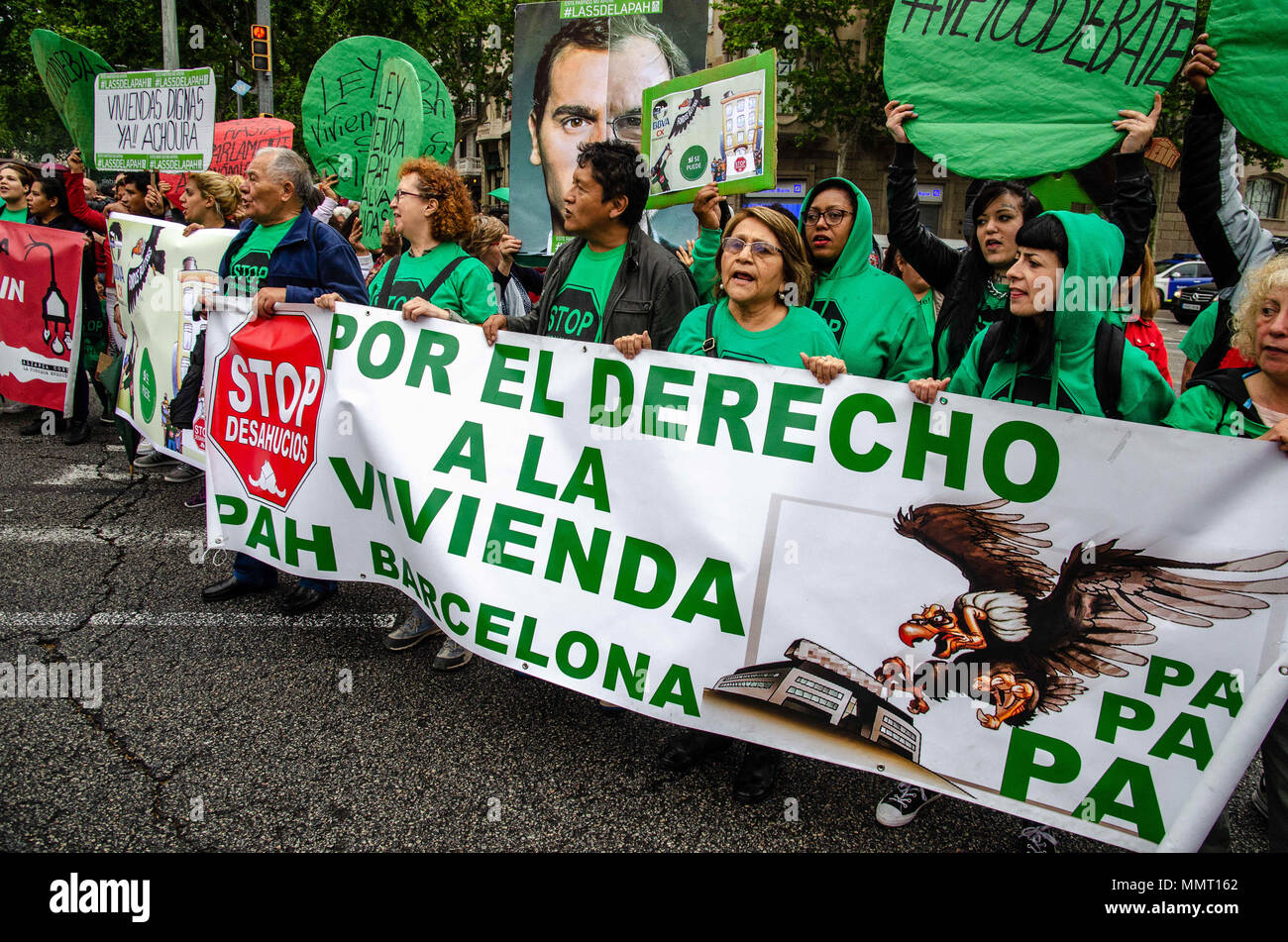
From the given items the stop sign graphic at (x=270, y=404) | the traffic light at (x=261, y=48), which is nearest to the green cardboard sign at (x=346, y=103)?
the stop sign graphic at (x=270, y=404)

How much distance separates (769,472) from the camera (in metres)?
2.56

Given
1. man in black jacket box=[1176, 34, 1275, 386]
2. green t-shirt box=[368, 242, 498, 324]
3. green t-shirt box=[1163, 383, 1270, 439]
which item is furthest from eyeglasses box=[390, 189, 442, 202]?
green t-shirt box=[1163, 383, 1270, 439]

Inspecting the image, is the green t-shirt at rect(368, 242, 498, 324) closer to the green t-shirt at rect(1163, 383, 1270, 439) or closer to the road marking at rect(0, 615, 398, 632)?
the road marking at rect(0, 615, 398, 632)

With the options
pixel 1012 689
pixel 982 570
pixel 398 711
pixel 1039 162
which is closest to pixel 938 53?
pixel 1039 162

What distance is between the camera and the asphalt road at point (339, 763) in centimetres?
248

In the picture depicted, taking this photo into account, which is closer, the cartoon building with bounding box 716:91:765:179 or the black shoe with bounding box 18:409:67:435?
the cartoon building with bounding box 716:91:765:179

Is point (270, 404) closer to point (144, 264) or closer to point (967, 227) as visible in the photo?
point (144, 264)

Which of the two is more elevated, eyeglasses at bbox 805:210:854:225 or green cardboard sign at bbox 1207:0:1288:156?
green cardboard sign at bbox 1207:0:1288:156

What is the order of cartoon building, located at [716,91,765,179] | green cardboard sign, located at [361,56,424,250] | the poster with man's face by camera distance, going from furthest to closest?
1. the poster with man's face
2. green cardboard sign, located at [361,56,424,250]
3. cartoon building, located at [716,91,765,179]

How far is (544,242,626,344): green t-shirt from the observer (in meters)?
3.29

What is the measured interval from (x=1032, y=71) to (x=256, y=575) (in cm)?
373

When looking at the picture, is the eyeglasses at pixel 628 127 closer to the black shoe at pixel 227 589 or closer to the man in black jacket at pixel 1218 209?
the man in black jacket at pixel 1218 209

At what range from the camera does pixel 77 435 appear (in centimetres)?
682

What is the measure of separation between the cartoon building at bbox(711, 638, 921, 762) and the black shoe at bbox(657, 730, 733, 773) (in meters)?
0.37
